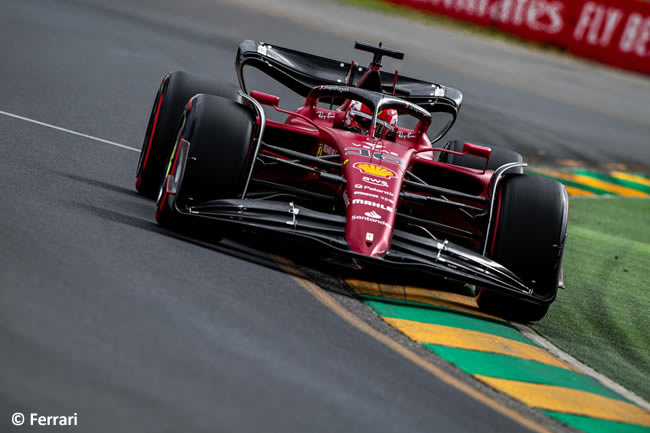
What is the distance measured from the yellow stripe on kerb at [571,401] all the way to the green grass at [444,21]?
26362 millimetres

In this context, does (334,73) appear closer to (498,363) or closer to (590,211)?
(498,363)

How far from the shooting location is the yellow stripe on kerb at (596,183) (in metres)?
14.6

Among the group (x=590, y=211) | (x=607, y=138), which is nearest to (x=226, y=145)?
(x=590, y=211)

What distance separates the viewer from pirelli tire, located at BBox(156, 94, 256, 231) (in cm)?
627

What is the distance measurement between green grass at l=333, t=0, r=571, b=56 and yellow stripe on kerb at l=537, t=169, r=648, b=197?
52.8ft

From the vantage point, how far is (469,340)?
600cm

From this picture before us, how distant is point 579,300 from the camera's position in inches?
→ 305

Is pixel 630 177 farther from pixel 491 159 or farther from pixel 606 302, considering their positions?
pixel 606 302

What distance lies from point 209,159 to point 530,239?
2.14 metres

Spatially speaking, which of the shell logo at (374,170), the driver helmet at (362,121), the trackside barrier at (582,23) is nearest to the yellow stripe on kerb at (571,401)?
the shell logo at (374,170)

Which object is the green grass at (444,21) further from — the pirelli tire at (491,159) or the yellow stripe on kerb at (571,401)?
the yellow stripe on kerb at (571,401)

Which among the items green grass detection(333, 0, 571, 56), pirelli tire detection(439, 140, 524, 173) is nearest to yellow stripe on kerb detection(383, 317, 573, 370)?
pirelli tire detection(439, 140, 524, 173)

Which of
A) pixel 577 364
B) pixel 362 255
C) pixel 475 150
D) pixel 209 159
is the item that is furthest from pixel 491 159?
A: pixel 209 159

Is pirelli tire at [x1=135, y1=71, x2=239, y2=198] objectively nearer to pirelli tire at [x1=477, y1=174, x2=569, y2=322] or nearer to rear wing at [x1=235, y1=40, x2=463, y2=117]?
rear wing at [x1=235, y1=40, x2=463, y2=117]
